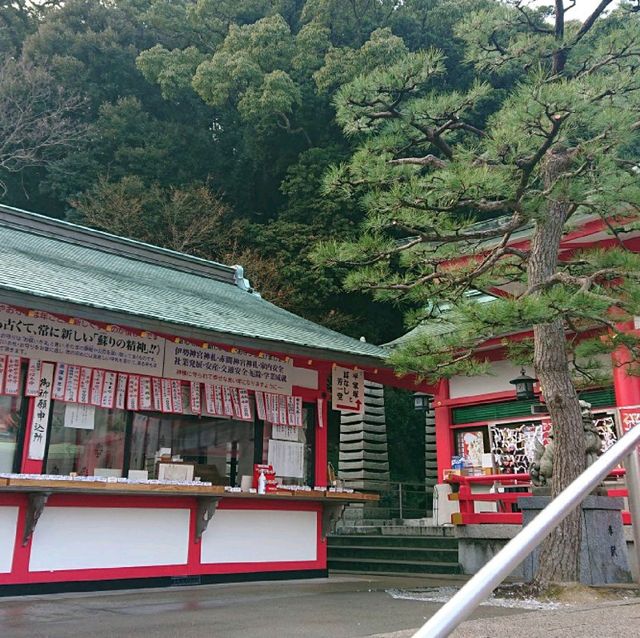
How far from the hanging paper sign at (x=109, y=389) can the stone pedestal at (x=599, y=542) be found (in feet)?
16.0

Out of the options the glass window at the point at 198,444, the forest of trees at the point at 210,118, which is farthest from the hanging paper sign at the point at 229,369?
the forest of trees at the point at 210,118

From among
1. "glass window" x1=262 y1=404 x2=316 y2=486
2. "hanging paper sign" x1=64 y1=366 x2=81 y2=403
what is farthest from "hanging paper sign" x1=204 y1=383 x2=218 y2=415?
"hanging paper sign" x1=64 y1=366 x2=81 y2=403

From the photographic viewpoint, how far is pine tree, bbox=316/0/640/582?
5965 mm

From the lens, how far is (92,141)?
24.8 meters

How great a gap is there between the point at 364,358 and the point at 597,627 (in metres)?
5.54

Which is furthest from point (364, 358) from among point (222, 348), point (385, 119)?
point (385, 119)

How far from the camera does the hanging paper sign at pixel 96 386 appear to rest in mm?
7578

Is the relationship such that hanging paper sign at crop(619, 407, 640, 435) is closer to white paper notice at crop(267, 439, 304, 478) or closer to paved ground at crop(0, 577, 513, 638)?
paved ground at crop(0, 577, 513, 638)

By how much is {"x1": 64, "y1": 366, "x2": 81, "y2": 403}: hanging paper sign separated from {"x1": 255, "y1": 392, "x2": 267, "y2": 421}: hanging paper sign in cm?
245

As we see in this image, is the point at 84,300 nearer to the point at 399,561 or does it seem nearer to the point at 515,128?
the point at 515,128

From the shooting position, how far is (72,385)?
24.4ft

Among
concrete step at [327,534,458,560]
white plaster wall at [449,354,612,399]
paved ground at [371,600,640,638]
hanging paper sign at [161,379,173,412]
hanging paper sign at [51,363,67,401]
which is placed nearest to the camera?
paved ground at [371,600,640,638]

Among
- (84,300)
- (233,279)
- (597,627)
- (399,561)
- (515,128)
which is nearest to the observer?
(597,627)

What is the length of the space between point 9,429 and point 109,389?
1151 mm
